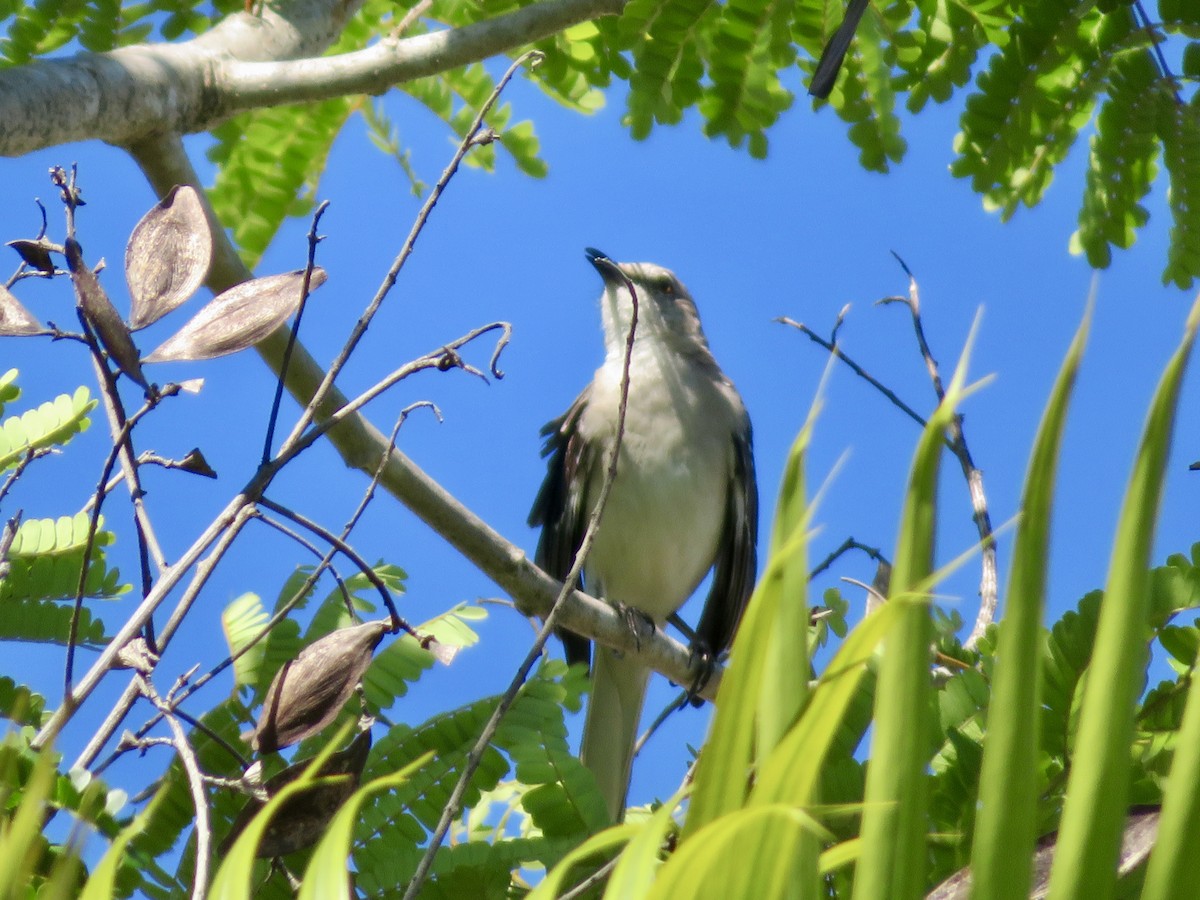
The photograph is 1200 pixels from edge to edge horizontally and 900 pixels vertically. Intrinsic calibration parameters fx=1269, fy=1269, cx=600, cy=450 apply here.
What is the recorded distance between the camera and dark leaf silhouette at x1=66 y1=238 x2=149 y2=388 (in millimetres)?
1576

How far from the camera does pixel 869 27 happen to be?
4078mm

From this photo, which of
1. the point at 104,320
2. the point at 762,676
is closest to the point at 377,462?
the point at 104,320

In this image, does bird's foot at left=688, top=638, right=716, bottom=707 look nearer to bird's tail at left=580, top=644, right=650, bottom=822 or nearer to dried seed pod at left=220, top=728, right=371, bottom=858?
bird's tail at left=580, top=644, right=650, bottom=822

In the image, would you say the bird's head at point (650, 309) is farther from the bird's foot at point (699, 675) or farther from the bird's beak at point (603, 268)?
the bird's foot at point (699, 675)

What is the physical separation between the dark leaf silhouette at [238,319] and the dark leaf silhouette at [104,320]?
24mm

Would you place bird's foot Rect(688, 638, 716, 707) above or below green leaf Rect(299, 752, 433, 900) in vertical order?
above

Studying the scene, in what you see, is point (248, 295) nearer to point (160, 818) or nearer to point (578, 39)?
point (160, 818)

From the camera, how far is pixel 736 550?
6.61m

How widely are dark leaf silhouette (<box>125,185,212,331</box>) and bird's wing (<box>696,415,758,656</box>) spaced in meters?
4.96

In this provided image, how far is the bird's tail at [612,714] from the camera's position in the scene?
5.63 metres

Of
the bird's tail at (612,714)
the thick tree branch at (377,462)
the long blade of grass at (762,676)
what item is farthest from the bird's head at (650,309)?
the long blade of grass at (762,676)

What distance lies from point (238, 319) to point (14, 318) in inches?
11.0

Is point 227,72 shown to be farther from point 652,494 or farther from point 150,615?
point 652,494

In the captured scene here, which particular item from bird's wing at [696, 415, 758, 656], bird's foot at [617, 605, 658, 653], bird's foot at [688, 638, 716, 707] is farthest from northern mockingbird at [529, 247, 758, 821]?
bird's foot at [617, 605, 658, 653]
